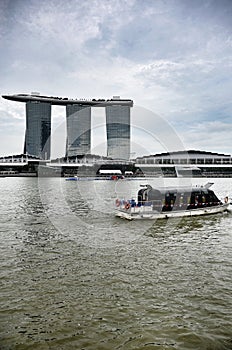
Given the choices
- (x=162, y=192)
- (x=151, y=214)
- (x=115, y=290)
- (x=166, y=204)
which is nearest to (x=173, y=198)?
(x=166, y=204)

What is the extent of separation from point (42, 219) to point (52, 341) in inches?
977

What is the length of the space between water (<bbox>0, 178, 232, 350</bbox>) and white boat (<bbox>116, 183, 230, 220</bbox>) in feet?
23.3

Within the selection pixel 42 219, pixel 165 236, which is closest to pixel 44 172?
pixel 42 219

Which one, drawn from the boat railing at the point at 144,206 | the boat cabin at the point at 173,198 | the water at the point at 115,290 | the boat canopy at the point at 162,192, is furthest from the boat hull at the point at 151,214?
the water at the point at 115,290

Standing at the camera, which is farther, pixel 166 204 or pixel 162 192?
pixel 162 192

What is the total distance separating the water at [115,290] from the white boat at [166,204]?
711 cm

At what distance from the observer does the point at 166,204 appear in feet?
114

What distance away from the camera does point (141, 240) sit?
24.0m

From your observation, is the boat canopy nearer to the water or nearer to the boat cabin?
the boat cabin

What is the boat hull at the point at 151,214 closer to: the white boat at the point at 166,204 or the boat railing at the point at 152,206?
the white boat at the point at 166,204

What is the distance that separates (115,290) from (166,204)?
21674 millimetres

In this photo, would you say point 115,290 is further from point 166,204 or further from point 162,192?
point 162,192

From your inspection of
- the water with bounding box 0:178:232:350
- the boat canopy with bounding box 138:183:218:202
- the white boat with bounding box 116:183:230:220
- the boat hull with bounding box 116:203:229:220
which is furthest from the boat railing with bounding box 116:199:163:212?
the water with bounding box 0:178:232:350

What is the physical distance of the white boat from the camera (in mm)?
33719
